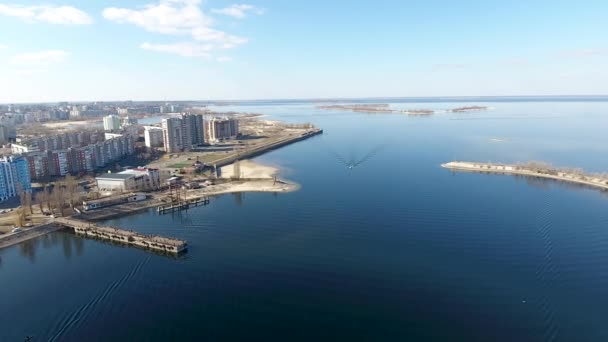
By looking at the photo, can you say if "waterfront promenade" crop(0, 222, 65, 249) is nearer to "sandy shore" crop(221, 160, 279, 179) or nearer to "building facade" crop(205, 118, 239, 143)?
"sandy shore" crop(221, 160, 279, 179)

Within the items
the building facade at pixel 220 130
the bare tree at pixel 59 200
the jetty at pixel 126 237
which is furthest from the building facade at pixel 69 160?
the building facade at pixel 220 130

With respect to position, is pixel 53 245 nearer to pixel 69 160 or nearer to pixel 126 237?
pixel 126 237

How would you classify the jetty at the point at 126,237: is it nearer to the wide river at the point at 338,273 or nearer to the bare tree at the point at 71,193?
the wide river at the point at 338,273

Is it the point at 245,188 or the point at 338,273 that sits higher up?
the point at 245,188

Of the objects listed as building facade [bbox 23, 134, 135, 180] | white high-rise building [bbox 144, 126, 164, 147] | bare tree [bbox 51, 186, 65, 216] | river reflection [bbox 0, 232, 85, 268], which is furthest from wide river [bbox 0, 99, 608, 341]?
white high-rise building [bbox 144, 126, 164, 147]

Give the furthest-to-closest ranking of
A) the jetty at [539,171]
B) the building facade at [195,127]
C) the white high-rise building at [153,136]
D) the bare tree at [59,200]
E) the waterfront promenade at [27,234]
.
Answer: the building facade at [195,127] → the white high-rise building at [153,136] → the jetty at [539,171] → the bare tree at [59,200] → the waterfront promenade at [27,234]

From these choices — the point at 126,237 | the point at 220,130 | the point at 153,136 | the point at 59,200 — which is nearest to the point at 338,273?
the point at 126,237
